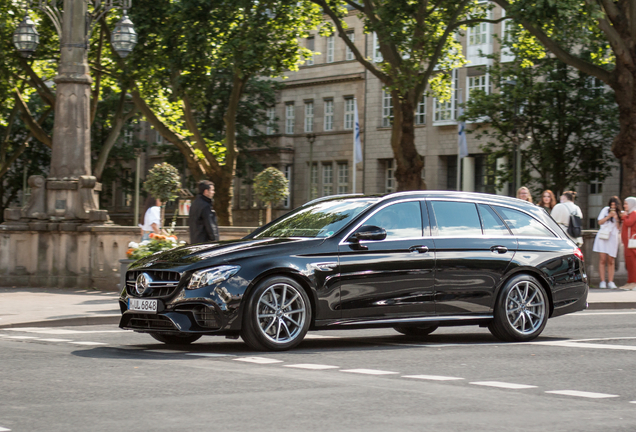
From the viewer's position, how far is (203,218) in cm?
1503

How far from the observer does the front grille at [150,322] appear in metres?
9.98

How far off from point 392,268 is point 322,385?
2.98m

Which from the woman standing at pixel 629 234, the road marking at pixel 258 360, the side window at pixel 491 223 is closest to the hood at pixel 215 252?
the road marking at pixel 258 360

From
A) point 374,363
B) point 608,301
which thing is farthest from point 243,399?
point 608,301

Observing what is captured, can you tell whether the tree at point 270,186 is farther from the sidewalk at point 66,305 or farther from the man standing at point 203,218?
the man standing at point 203,218

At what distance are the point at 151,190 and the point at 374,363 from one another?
27.0m

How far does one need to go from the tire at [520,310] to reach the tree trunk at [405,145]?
17395mm

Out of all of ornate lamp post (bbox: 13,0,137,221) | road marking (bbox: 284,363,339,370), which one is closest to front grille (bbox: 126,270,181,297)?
road marking (bbox: 284,363,339,370)

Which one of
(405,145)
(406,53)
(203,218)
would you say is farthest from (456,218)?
(405,145)

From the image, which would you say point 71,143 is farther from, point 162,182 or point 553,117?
point 553,117

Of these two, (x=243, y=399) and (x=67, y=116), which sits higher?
(x=67, y=116)

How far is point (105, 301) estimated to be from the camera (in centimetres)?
1755

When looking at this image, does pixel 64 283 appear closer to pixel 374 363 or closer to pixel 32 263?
pixel 32 263

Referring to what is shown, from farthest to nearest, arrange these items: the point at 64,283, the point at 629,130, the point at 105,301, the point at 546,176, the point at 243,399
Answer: the point at 546,176 < the point at 629,130 < the point at 64,283 < the point at 105,301 < the point at 243,399
